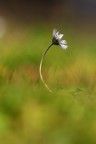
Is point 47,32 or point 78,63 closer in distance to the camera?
point 78,63

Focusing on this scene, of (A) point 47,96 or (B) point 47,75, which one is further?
(B) point 47,75

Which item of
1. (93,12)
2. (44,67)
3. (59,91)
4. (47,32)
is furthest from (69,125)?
(93,12)

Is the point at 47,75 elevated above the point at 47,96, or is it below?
above

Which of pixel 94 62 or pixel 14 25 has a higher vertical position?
pixel 14 25

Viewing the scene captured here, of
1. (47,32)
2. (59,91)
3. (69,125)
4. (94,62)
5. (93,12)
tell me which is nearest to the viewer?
(69,125)

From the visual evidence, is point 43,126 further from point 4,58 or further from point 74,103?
point 4,58
